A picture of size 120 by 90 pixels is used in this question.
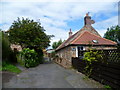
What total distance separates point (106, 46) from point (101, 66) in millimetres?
11455

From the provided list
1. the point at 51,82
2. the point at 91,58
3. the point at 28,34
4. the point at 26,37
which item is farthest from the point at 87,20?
the point at 51,82

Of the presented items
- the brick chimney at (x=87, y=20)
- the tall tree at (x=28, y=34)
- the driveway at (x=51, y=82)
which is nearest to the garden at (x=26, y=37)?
the tall tree at (x=28, y=34)

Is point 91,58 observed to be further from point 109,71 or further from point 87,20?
point 87,20

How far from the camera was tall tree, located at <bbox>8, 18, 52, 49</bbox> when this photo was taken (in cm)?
1594

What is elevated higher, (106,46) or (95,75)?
(106,46)

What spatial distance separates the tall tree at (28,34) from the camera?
1594cm

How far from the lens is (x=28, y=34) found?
16.0m

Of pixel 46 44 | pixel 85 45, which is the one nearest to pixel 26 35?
pixel 46 44

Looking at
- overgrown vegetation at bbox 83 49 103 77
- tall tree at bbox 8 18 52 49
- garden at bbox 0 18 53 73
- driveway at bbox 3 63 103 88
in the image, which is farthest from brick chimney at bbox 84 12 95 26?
driveway at bbox 3 63 103 88

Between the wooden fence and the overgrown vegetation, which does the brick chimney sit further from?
the wooden fence

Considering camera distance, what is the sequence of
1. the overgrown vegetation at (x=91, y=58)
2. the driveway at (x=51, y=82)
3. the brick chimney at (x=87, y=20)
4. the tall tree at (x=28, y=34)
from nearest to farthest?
the driveway at (x=51, y=82) < the overgrown vegetation at (x=91, y=58) < the tall tree at (x=28, y=34) < the brick chimney at (x=87, y=20)

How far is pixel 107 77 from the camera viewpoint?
572 cm

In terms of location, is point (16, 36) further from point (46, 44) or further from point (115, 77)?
point (115, 77)

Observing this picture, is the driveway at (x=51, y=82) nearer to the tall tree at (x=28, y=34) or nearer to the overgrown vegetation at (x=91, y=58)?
the overgrown vegetation at (x=91, y=58)
